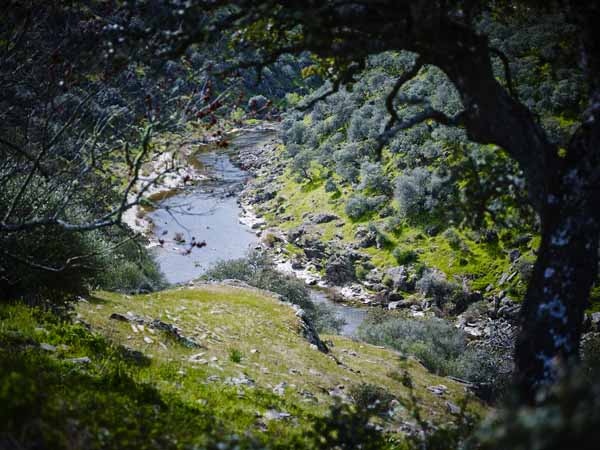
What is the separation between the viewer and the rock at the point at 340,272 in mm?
59531

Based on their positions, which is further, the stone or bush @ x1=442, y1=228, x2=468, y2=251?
bush @ x1=442, y1=228, x2=468, y2=251

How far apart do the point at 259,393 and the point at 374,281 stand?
50.7 meters

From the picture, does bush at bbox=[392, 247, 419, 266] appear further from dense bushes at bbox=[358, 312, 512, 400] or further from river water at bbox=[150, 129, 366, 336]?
dense bushes at bbox=[358, 312, 512, 400]

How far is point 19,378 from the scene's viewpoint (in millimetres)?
4020

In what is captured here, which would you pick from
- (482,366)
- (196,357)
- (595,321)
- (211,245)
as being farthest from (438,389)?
(211,245)

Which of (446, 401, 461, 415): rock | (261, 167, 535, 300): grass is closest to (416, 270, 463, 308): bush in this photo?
(261, 167, 535, 300): grass

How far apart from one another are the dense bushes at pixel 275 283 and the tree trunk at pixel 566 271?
36.2 m

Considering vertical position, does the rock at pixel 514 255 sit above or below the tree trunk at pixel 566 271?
above

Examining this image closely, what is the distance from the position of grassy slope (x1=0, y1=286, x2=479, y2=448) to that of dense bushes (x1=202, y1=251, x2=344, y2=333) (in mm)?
24005

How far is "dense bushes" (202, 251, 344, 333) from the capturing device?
142 ft

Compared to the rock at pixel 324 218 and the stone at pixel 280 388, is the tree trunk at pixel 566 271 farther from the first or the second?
the rock at pixel 324 218

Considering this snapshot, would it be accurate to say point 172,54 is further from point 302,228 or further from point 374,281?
point 302,228

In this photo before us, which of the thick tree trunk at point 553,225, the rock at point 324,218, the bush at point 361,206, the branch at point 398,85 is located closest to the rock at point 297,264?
the rock at point 324,218

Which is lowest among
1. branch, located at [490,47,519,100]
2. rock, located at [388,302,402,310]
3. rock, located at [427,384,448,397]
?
rock, located at [427,384,448,397]
